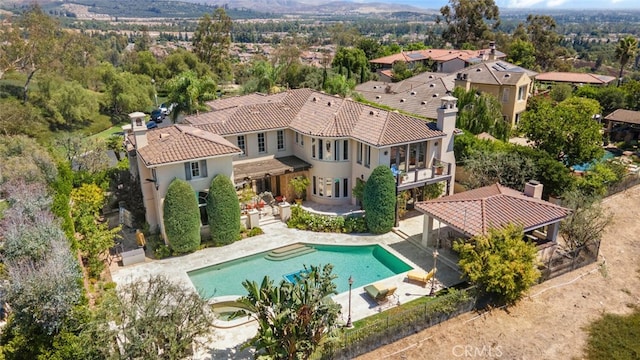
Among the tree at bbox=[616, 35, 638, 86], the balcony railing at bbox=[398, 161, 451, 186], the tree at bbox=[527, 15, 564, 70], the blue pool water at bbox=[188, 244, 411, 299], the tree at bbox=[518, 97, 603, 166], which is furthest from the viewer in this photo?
the tree at bbox=[527, 15, 564, 70]

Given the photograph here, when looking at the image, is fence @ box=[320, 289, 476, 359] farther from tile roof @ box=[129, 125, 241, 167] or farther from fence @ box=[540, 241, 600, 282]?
tile roof @ box=[129, 125, 241, 167]

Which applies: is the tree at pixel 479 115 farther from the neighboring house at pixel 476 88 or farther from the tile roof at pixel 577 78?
the tile roof at pixel 577 78

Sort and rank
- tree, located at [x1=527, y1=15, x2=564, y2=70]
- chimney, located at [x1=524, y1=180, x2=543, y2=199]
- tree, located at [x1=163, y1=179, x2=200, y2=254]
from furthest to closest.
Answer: tree, located at [x1=527, y1=15, x2=564, y2=70]
chimney, located at [x1=524, y1=180, x2=543, y2=199]
tree, located at [x1=163, y1=179, x2=200, y2=254]

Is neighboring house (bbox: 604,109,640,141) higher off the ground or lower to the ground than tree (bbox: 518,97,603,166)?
lower

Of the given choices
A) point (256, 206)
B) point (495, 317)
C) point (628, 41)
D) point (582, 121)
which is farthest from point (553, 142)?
point (628, 41)

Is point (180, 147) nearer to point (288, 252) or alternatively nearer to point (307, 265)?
point (288, 252)

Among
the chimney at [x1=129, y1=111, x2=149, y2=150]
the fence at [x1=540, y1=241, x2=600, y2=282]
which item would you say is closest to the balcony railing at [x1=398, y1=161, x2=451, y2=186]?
the fence at [x1=540, y1=241, x2=600, y2=282]

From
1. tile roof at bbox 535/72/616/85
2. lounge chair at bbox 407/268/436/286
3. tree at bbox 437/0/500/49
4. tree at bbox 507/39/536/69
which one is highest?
tree at bbox 437/0/500/49

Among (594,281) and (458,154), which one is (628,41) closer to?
(458,154)
